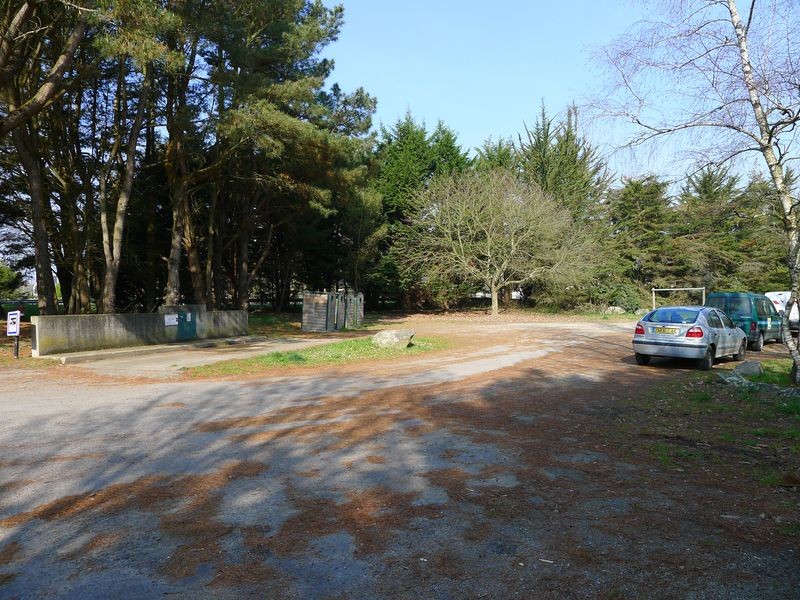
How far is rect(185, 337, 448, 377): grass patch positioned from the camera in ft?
46.8

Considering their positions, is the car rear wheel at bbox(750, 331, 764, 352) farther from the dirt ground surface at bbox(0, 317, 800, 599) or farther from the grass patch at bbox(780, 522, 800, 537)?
the grass patch at bbox(780, 522, 800, 537)

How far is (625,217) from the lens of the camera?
48.8 meters

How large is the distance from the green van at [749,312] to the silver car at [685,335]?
4.16 meters

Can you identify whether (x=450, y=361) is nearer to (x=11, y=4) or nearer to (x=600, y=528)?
(x=600, y=528)

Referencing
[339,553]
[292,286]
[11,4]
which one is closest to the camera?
[339,553]

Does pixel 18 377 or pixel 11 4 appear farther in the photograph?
pixel 11 4

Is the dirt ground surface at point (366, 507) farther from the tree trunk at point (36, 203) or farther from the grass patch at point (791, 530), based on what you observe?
the tree trunk at point (36, 203)

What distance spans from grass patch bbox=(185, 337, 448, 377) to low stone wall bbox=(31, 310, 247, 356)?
5.08 metres

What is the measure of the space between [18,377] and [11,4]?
33.9ft

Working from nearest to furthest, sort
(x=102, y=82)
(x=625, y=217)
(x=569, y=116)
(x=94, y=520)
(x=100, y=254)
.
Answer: (x=94, y=520) → (x=569, y=116) → (x=102, y=82) → (x=100, y=254) → (x=625, y=217)

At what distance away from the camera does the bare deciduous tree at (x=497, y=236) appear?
3934 cm

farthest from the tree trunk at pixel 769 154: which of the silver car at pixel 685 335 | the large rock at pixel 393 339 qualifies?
the large rock at pixel 393 339

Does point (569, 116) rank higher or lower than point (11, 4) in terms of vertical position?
lower

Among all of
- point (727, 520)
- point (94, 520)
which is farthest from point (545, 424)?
point (94, 520)
